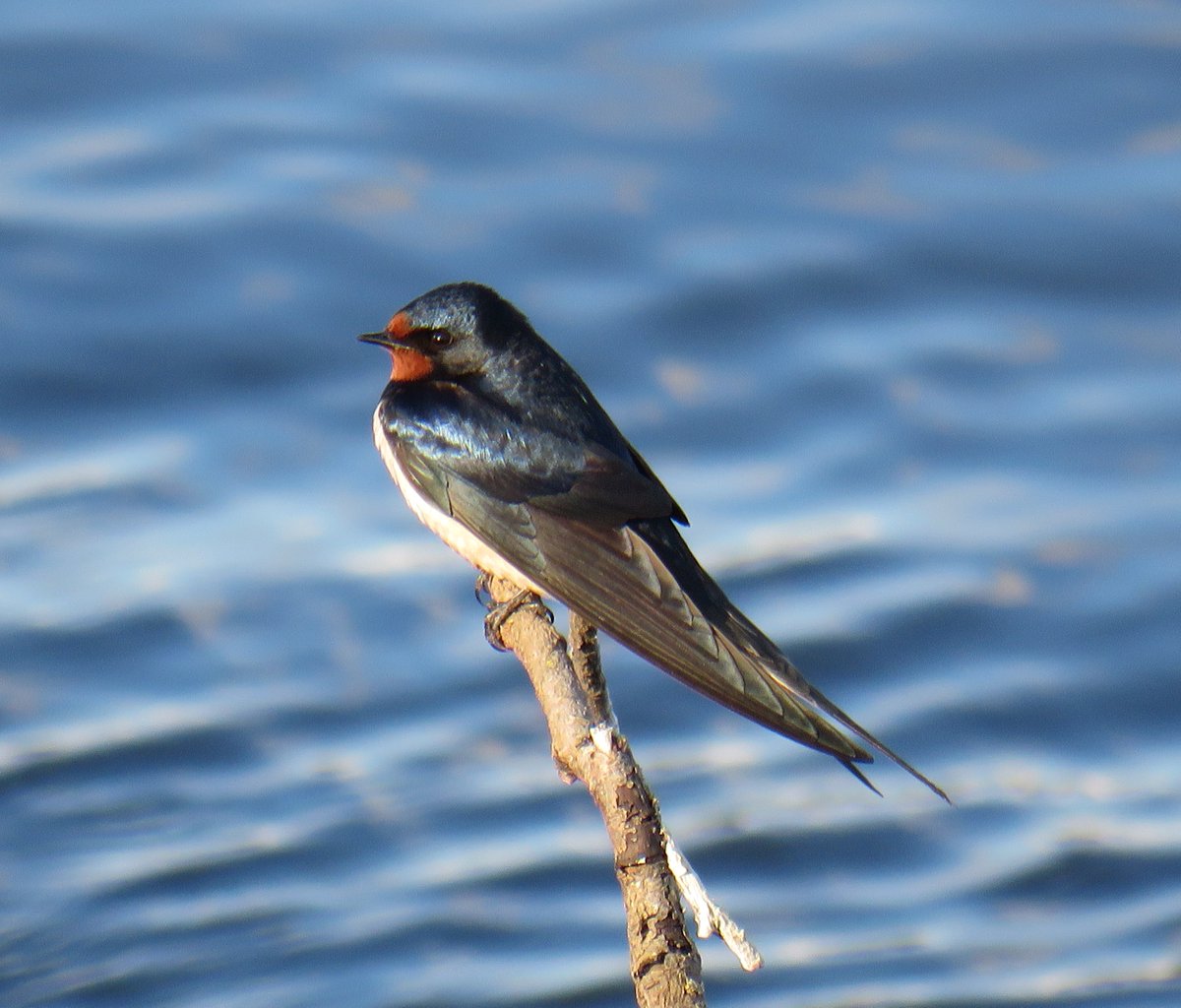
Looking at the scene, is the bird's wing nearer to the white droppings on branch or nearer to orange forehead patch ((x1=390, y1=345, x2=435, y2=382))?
orange forehead patch ((x1=390, y1=345, x2=435, y2=382))

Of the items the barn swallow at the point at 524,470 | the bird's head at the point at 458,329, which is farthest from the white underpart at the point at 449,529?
the bird's head at the point at 458,329

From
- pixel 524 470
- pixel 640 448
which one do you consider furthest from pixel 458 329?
pixel 640 448

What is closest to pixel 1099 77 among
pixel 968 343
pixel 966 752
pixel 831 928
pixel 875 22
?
pixel 875 22

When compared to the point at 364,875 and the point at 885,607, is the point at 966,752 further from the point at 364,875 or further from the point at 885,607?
the point at 364,875

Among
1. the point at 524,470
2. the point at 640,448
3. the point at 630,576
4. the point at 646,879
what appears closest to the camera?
the point at 646,879

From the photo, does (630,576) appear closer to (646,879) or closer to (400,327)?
(400,327)

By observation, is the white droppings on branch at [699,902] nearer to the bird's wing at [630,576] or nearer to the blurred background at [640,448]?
the bird's wing at [630,576]

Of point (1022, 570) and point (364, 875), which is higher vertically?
point (1022, 570)

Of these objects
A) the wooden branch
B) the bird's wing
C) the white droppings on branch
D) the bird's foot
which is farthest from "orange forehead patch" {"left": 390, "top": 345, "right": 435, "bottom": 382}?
the white droppings on branch
